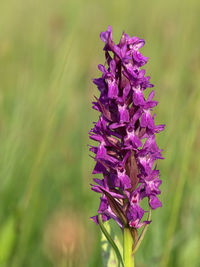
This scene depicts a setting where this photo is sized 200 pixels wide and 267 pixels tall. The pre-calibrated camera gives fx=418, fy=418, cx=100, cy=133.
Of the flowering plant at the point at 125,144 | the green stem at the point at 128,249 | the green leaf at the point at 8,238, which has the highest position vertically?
the flowering plant at the point at 125,144

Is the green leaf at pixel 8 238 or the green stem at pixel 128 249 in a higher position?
the green stem at pixel 128 249

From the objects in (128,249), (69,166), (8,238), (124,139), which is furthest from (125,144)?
(69,166)

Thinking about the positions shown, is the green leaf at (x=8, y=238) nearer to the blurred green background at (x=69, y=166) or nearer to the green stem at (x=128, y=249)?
the blurred green background at (x=69, y=166)

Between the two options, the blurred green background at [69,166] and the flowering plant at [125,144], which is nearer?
the flowering plant at [125,144]

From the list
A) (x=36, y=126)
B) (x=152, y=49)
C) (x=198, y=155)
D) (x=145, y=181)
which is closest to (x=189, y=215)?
(x=198, y=155)

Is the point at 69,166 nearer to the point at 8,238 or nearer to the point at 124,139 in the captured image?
the point at 8,238

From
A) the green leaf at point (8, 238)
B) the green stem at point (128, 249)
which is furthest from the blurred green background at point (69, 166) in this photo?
the green stem at point (128, 249)

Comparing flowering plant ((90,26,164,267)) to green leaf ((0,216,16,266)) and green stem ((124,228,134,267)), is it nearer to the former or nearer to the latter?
green stem ((124,228,134,267))

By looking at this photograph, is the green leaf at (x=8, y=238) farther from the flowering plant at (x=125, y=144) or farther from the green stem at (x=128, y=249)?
the green stem at (x=128, y=249)
